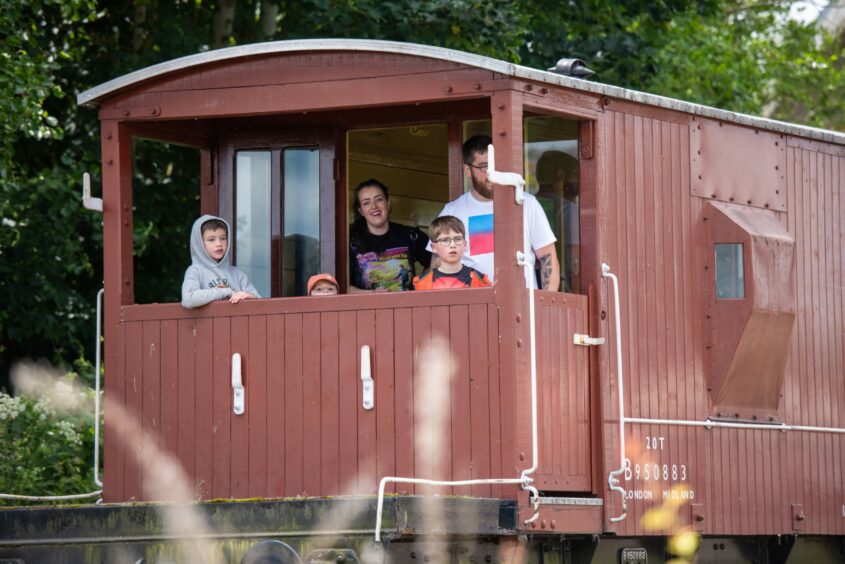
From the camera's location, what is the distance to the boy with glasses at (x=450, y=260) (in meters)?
8.81

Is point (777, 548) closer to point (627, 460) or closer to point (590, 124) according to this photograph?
point (627, 460)

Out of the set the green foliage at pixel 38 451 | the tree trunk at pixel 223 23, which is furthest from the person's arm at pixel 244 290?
the tree trunk at pixel 223 23

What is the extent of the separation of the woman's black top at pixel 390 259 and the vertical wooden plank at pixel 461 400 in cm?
139

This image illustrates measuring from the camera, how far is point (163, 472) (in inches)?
371

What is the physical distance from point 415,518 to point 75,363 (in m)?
8.63

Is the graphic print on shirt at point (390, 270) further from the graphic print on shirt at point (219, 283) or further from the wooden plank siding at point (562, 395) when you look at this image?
the wooden plank siding at point (562, 395)

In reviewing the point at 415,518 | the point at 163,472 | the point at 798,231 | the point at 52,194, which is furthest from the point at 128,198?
the point at 52,194

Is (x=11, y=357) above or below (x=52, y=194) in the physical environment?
below

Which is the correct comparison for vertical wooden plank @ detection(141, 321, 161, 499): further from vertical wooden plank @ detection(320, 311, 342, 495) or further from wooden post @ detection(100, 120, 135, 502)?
vertical wooden plank @ detection(320, 311, 342, 495)

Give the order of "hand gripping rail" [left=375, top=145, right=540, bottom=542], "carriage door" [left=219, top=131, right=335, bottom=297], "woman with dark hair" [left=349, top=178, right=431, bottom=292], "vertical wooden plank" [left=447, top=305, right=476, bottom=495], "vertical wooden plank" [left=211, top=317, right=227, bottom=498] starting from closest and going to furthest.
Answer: "hand gripping rail" [left=375, top=145, right=540, bottom=542]
"vertical wooden plank" [left=447, top=305, right=476, bottom=495]
"vertical wooden plank" [left=211, top=317, right=227, bottom=498]
"woman with dark hair" [left=349, top=178, right=431, bottom=292]
"carriage door" [left=219, top=131, right=335, bottom=297]

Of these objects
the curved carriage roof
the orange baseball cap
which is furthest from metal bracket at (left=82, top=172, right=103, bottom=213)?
the orange baseball cap

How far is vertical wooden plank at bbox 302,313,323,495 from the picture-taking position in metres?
8.91

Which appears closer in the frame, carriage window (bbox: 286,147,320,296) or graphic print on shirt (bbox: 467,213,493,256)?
graphic print on shirt (bbox: 467,213,493,256)

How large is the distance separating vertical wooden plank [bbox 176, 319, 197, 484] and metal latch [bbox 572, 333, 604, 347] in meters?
2.14
